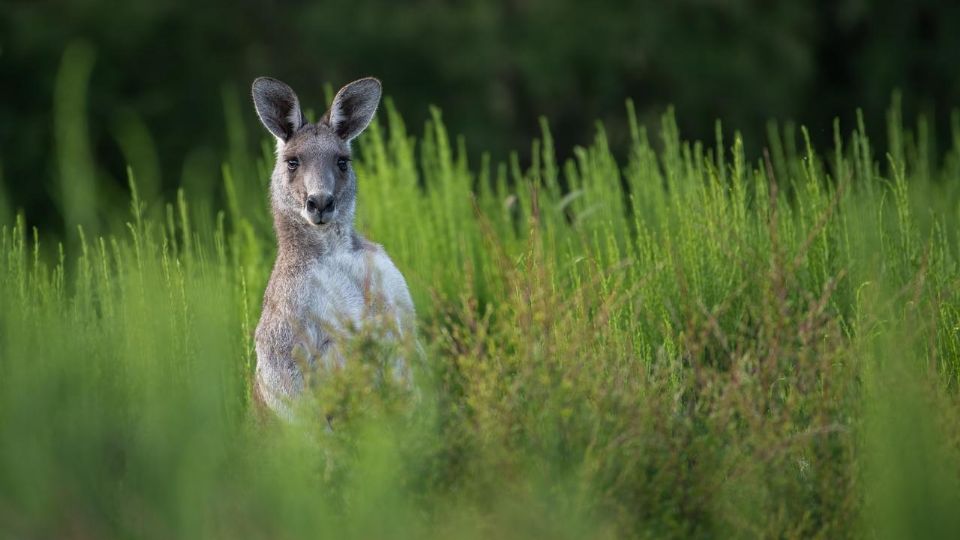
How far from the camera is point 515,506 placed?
346 centimetres

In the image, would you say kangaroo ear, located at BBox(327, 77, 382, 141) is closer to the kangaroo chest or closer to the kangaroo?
the kangaroo

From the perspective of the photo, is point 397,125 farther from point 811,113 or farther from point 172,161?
point 811,113

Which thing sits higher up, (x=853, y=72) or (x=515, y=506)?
(x=853, y=72)

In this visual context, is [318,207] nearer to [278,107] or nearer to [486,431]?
[278,107]

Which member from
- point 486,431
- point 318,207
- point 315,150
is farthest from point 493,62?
point 486,431

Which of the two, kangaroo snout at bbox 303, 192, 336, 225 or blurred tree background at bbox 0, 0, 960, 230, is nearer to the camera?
kangaroo snout at bbox 303, 192, 336, 225

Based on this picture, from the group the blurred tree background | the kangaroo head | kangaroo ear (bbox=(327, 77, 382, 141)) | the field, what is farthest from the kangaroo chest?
the blurred tree background

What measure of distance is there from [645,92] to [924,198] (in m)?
8.47

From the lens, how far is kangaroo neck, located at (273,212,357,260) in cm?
516

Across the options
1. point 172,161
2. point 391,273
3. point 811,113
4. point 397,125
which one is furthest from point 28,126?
point 391,273

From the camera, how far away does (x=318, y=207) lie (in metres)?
5.04

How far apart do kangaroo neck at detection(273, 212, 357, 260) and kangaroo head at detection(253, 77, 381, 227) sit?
0.02 m

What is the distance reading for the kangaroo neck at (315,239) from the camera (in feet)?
16.9

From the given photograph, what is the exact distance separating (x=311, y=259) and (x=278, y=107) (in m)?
0.66
